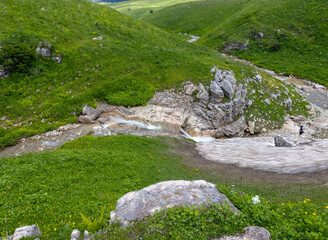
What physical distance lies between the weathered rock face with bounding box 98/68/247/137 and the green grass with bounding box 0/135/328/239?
7769 mm

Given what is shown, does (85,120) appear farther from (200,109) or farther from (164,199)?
(164,199)

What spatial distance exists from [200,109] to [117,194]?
72.1 feet

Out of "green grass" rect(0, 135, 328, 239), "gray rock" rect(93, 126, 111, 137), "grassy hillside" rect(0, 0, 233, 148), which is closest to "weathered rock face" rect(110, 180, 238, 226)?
"green grass" rect(0, 135, 328, 239)

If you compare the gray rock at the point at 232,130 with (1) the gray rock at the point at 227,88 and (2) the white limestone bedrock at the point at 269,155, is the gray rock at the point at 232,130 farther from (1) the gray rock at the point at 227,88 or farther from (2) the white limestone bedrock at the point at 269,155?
(2) the white limestone bedrock at the point at 269,155

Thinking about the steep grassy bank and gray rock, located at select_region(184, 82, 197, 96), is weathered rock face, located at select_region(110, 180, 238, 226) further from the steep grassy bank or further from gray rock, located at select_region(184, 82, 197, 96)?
gray rock, located at select_region(184, 82, 197, 96)

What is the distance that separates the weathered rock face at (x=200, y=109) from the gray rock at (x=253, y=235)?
2328 cm

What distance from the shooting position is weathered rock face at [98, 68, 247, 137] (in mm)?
30875

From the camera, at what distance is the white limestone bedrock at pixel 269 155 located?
53.4 ft

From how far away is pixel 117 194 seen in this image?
46.4 feet

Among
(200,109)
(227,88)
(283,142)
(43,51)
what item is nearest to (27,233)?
(283,142)

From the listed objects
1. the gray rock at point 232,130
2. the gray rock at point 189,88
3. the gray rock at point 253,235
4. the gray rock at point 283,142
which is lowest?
the gray rock at point 232,130

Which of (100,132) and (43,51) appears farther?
(43,51)

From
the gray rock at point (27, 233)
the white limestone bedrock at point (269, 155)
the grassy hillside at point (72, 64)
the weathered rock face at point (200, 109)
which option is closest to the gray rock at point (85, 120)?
the grassy hillside at point (72, 64)

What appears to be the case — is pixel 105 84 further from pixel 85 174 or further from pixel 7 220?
pixel 7 220
